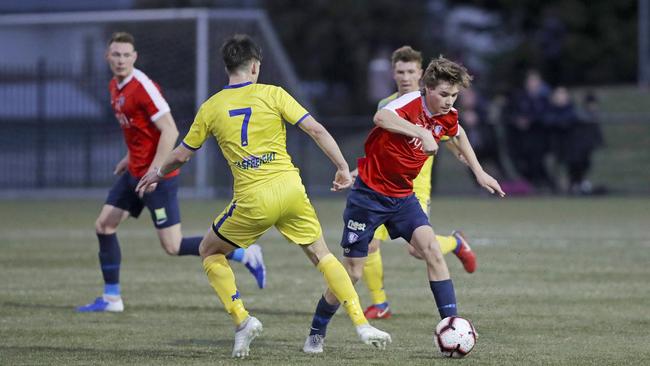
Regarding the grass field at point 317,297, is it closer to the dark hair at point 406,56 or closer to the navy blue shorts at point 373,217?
the navy blue shorts at point 373,217

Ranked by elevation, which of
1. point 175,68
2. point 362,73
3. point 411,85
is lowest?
point 362,73

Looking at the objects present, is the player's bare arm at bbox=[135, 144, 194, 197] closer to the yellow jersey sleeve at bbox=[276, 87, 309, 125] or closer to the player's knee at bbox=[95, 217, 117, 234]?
the yellow jersey sleeve at bbox=[276, 87, 309, 125]

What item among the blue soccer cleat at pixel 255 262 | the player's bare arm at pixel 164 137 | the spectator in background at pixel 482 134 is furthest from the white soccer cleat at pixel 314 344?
the spectator in background at pixel 482 134

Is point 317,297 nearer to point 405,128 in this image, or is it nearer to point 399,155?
point 399,155

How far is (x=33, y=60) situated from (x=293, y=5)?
48.1ft

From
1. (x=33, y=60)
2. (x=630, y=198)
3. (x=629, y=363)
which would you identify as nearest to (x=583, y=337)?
(x=629, y=363)

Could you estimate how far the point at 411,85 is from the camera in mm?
9633

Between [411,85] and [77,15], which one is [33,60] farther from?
[411,85]

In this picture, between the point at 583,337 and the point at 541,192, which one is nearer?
the point at 583,337

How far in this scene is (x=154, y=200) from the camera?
991 centimetres

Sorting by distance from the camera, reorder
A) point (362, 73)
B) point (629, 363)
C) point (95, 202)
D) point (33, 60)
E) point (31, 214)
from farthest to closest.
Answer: point (362, 73)
point (33, 60)
point (95, 202)
point (31, 214)
point (629, 363)

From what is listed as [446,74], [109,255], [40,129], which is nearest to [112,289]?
[109,255]

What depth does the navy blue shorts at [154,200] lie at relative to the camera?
32.5 ft

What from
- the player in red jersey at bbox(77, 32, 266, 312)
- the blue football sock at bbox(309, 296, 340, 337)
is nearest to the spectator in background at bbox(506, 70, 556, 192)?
the player in red jersey at bbox(77, 32, 266, 312)
